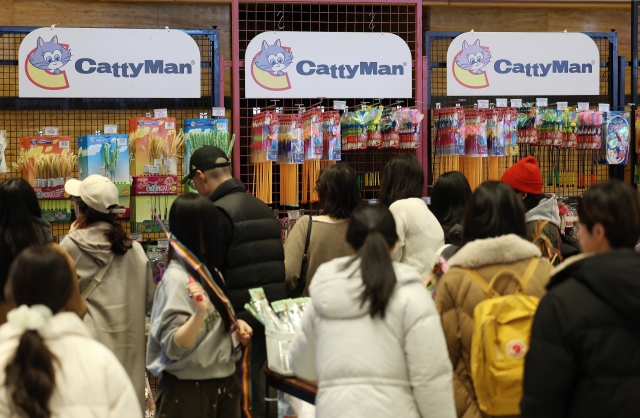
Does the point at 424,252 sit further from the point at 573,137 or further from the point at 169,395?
the point at 573,137

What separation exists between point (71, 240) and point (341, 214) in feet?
4.56

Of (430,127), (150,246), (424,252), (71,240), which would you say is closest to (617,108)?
(430,127)

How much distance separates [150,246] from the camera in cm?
532

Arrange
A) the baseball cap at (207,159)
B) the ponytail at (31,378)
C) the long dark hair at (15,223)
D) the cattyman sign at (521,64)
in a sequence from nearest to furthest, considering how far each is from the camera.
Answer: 1. the ponytail at (31,378)
2. the long dark hair at (15,223)
3. the baseball cap at (207,159)
4. the cattyman sign at (521,64)

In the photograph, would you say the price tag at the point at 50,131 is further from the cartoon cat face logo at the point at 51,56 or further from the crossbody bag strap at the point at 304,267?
the crossbody bag strap at the point at 304,267

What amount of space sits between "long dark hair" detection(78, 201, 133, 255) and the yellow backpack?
1901 mm

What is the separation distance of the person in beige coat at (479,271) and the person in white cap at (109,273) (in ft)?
5.80

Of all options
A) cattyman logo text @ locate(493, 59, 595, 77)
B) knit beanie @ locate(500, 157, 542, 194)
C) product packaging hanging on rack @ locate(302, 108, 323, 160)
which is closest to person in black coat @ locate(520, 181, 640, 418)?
knit beanie @ locate(500, 157, 542, 194)

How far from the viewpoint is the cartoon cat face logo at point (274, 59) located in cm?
557

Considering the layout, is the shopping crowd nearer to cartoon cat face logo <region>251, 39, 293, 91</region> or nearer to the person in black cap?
the person in black cap

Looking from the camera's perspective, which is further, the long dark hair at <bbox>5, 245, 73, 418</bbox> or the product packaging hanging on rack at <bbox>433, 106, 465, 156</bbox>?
the product packaging hanging on rack at <bbox>433, 106, 465, 156</bbox>

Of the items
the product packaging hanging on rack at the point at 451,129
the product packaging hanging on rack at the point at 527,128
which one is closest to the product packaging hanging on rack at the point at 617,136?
the product packaging hanging on rack at the point at 527,128

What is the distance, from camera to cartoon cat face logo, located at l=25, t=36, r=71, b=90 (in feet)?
17.4

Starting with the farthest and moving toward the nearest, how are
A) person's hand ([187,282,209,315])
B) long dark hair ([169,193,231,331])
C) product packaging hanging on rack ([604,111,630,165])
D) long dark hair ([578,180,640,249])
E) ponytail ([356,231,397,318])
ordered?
product packaging hanging on rack ([604,111,630,165]) < long dark hair ([169,193,231,331]) < person's hand ([187,282,209,315]) < ponytail ([356,231,397,318]) < long dark hair ([578,180,640,249])
